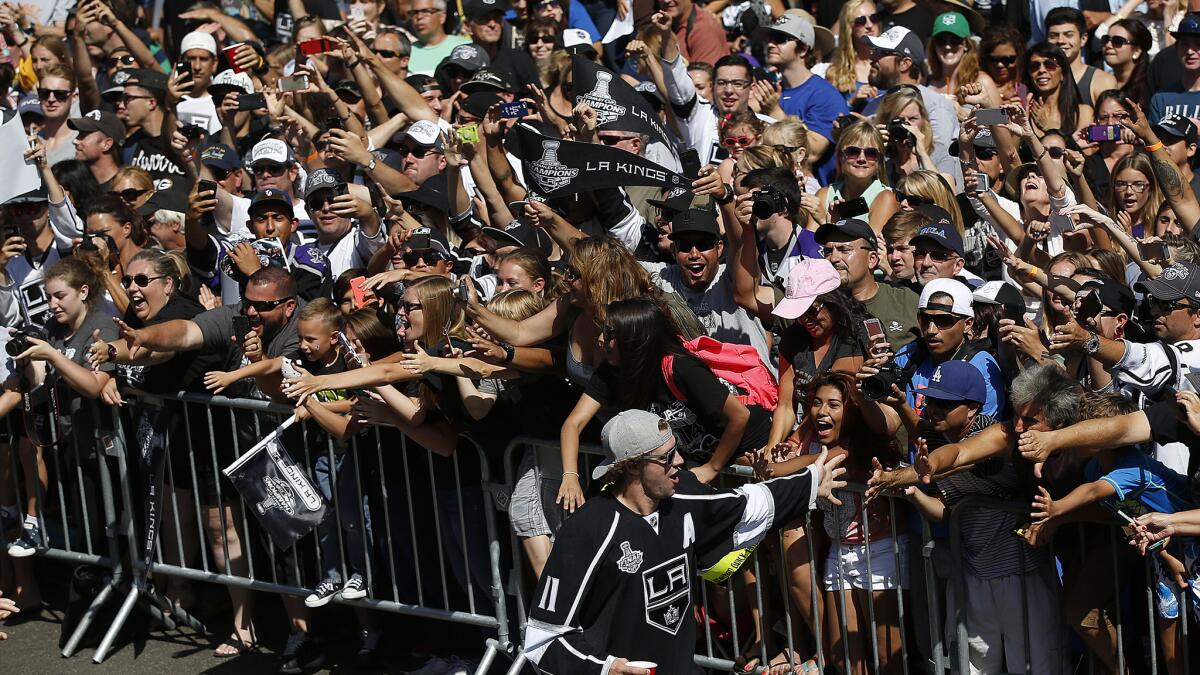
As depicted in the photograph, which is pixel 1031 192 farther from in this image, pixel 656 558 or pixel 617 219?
pixel 656 558

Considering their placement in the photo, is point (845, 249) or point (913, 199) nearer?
point (845, 249)

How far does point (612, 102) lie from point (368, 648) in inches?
120

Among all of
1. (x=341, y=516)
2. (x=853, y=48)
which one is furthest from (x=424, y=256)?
(x=853, y=48)

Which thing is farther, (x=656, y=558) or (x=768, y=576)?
(x=768, y=576)

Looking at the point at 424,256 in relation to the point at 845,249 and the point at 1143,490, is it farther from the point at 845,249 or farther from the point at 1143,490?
the point at 1143,490

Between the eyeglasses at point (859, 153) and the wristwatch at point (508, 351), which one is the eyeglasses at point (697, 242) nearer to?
the wristwatch at point (508, 351)

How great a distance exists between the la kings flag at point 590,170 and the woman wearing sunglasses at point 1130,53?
13.3 ft

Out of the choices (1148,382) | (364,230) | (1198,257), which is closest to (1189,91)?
(1198,257)

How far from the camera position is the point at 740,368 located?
21.9 ft

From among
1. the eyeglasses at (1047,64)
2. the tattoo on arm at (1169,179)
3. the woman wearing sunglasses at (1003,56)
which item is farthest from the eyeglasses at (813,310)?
the woman wearing sunglasses at (1003,56)

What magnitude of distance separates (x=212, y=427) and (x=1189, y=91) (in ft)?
19.9

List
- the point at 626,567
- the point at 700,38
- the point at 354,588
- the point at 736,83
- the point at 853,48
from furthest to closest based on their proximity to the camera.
Answer: the point at 700,38 → the point at 853,48 → the point at 736,83 → the point at 354,588 → the point at 626,567

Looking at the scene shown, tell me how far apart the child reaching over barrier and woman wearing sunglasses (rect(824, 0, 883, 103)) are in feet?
18.5

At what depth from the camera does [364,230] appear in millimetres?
8984
